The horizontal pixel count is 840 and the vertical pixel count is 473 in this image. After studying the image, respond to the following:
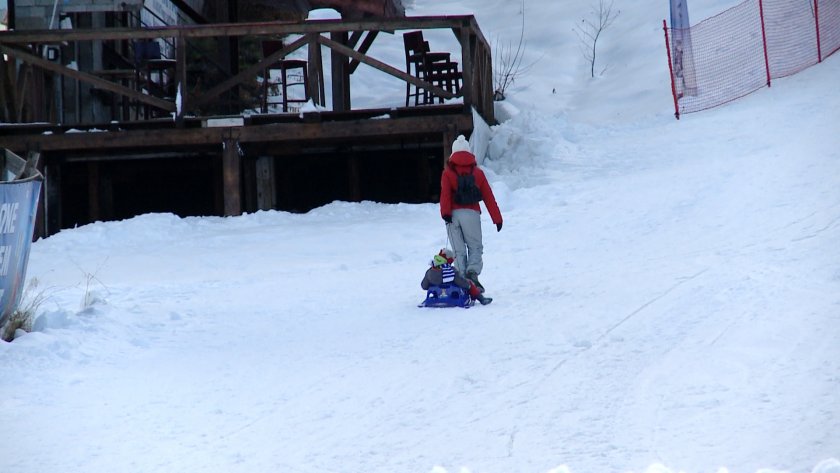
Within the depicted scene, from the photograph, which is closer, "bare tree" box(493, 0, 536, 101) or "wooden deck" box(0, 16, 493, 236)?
"wooden deck" box(0, 16, 493, 236)

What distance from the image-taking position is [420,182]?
57.0 feet

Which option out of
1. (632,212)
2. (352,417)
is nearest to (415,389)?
(352,417)

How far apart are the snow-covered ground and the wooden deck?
1.21 metres

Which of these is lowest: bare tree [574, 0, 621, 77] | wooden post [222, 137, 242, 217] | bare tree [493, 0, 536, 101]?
→ wooden post [222, 137, 242, 217]

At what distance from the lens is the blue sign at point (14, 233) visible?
742cm

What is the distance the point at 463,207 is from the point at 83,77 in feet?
23.3

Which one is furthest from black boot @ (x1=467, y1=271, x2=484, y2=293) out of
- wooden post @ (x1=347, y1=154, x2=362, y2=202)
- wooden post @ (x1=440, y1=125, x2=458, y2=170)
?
wooden post @ (x1=347, y1=154, x2=362, y2=202)

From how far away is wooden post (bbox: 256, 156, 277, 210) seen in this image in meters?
16.6

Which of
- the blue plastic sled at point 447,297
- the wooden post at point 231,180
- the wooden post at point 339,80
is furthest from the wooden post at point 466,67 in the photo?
the blue plastic sled at point 447,297

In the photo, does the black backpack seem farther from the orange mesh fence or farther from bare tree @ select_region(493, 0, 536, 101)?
bare tree @ select_region(493, 0, 536, 101)

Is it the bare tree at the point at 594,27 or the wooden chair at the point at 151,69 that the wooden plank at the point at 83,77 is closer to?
the wooden chair at the point at 151,69

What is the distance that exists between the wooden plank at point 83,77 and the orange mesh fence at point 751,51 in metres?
8.67

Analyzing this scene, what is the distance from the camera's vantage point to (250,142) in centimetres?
1558

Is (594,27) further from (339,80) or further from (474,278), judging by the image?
(474,278)
